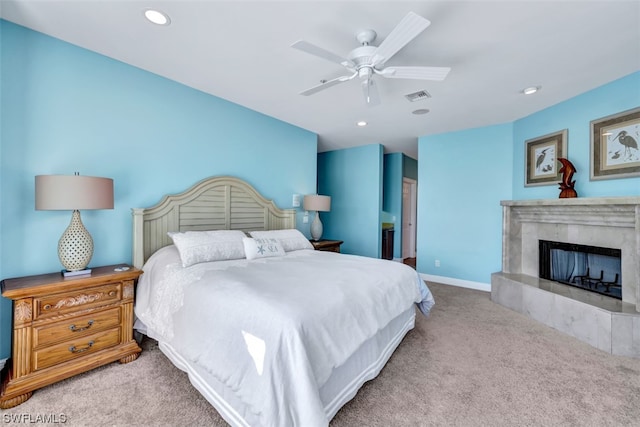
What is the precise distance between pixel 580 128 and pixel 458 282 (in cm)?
256

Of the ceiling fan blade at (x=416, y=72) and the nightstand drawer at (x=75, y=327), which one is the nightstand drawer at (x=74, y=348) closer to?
the nightstand drawer at (x=75, y=327)

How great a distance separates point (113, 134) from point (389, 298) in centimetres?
278

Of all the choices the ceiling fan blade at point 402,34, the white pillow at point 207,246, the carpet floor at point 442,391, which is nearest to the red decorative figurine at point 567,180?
the carpet floor at point 442,391

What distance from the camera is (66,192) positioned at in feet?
6.19

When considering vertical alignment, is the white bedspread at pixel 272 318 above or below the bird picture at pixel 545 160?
below

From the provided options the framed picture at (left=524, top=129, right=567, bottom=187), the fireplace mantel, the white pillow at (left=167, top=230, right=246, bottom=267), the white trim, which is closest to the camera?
the white pillow at (left=167, top=230, right=246, bottom=267)

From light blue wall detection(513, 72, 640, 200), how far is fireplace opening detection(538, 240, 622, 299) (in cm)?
61

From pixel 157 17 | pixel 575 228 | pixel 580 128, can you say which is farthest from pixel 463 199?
pixel 157 17

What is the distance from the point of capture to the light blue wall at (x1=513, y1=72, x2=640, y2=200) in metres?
2.63

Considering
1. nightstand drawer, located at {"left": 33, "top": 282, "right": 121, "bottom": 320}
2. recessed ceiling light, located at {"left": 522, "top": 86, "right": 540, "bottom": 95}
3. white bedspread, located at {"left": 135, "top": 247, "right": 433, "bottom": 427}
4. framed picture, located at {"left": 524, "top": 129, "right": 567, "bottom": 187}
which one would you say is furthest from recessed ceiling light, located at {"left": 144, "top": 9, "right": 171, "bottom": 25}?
framed picture, located at {"left": 524, "top": 129, "right": 567, "bottom": 187}

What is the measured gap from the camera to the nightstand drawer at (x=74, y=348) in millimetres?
1768

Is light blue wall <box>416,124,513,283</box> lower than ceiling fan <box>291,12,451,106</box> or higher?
lower

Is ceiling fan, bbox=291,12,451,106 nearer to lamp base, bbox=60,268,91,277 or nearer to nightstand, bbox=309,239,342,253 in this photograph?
lamp base, bbox=60,268,91,277

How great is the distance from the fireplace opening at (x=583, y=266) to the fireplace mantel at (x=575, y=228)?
0.08m
